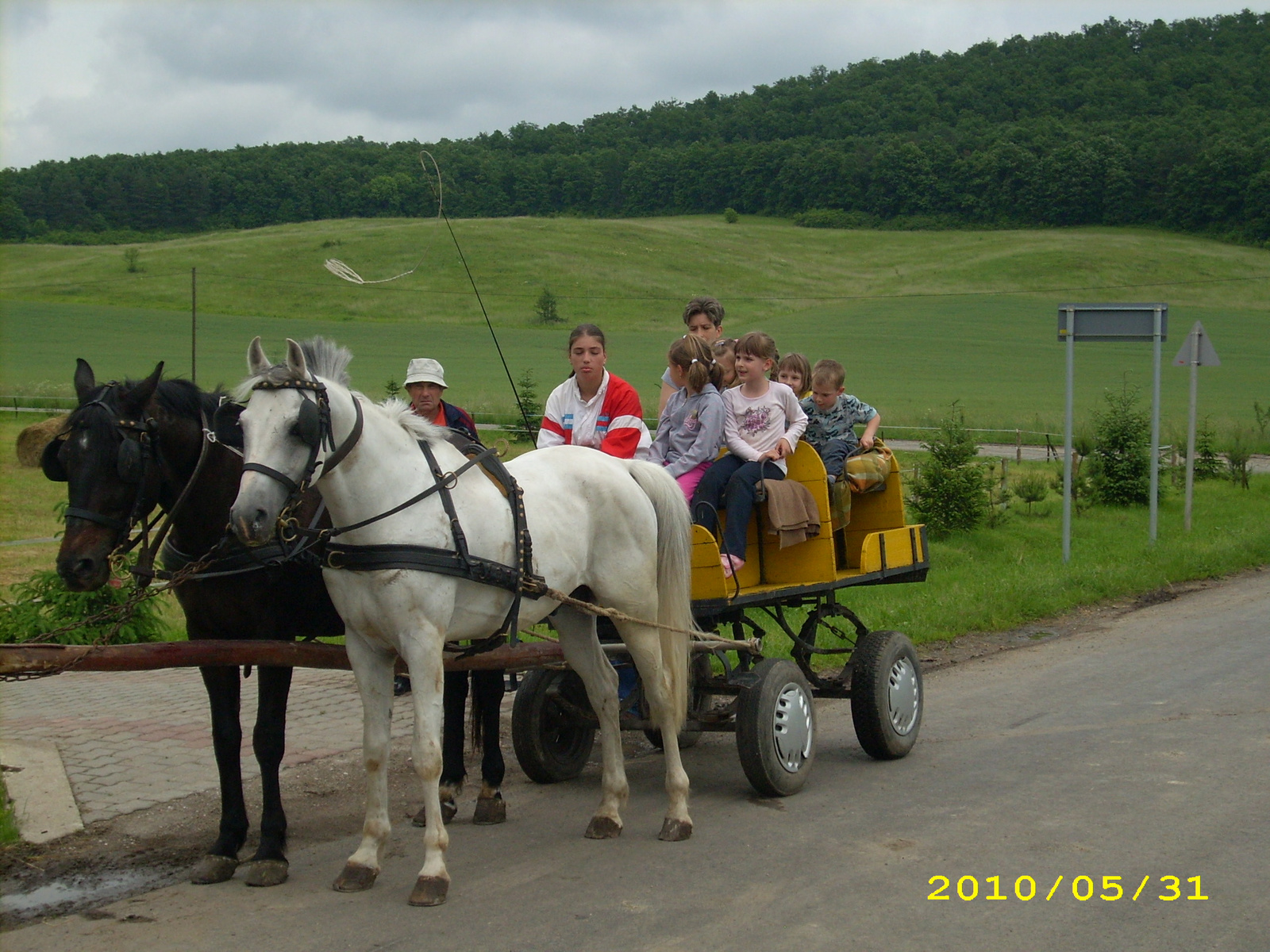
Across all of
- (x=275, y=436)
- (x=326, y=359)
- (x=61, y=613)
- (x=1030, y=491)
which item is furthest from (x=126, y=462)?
(x=1030, y=491)

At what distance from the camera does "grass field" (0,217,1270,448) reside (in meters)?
44.8

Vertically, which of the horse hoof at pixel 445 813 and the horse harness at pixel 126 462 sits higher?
the horse harness at pixel 126 462

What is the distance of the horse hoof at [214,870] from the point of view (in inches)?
182

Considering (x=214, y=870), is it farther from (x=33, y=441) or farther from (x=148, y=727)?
(x=33, y=441)

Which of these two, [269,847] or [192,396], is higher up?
[192,396]

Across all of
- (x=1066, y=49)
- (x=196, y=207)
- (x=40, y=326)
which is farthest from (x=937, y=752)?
(x=1066, y=49)

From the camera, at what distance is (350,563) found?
441 centimetres

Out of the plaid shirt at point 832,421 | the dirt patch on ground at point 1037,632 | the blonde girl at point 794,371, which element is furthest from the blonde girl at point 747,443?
the dirt patch on ground at point 1037,632

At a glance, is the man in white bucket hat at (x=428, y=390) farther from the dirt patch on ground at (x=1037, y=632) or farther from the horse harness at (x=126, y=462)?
the dirt patch on ground at (x=1037, y=632)

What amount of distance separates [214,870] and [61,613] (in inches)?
181

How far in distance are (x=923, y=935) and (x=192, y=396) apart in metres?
3.45

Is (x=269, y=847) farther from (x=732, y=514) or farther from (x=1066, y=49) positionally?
(x=1066, y=49)

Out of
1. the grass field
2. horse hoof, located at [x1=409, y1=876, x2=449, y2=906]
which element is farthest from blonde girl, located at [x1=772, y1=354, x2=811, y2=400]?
the grass field

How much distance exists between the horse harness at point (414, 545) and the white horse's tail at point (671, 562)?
789 millimetres
